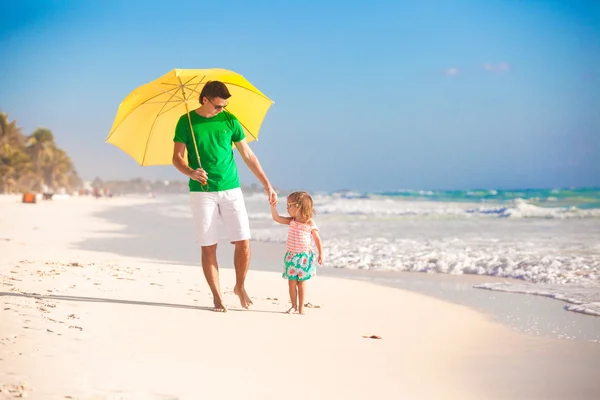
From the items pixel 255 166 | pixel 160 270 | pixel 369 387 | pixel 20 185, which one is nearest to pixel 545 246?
pixel 160 270

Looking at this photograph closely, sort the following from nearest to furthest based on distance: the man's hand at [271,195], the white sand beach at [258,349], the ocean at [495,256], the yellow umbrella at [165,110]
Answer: the white sand beach at [258,349]
the man's hand at [271,195]
the yellow umbrella at [165,110]
the ocean at [495,256]

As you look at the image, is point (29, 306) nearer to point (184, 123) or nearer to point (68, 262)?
point (184, 123)

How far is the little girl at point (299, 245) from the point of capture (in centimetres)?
547

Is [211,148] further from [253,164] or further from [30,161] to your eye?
[30,161]

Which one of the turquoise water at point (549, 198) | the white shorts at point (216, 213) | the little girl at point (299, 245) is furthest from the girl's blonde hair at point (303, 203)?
the turquoise water at point (549, 198)

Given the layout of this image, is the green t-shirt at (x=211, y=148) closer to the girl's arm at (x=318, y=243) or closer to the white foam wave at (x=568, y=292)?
the girl's arm at (x=318, y=243)

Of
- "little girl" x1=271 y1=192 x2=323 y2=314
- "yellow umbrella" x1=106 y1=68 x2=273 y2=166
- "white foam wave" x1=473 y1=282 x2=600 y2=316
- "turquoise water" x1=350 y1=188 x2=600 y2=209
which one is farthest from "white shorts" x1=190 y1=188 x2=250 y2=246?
"turquoise water" x1=350 y1=188 x2=600 y2=209

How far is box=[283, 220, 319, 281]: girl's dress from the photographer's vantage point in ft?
18.1

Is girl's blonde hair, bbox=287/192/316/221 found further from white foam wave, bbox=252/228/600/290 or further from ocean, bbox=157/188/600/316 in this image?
white foam wave, bbox=252/228/600/290

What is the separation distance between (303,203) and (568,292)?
360 centimetres

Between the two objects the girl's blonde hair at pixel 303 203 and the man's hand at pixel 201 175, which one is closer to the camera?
the man's hand at pixel 201 175

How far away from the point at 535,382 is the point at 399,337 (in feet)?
4.00

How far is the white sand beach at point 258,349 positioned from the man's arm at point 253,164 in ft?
3.45

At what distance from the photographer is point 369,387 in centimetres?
340
